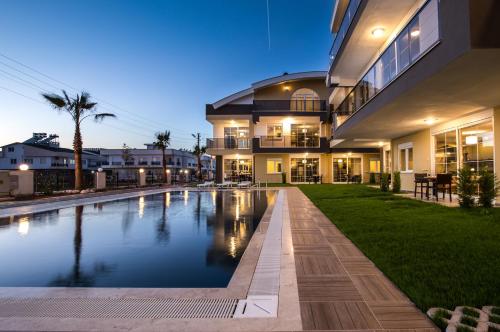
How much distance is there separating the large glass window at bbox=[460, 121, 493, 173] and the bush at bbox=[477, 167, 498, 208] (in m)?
0.59

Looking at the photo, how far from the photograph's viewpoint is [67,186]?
782 inches

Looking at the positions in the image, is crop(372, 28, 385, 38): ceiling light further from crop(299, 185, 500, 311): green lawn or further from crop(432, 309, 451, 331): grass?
crop(432, 309, 451, 331): grass

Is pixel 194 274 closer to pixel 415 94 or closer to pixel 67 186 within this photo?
pixel 415 94

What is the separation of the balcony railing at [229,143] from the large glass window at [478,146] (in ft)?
60.0

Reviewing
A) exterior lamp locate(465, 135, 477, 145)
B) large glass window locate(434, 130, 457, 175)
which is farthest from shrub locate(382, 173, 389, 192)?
exterior lamp locate(465, 135, 477, 145)

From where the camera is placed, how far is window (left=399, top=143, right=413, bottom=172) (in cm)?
1513

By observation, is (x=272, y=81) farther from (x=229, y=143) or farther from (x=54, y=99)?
(x=54, y=99)

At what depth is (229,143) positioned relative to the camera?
26891mm

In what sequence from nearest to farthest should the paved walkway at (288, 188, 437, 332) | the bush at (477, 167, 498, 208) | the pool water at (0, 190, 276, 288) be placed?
the paved walkway at (288, 188, 437, 332)
the pool water at (0, 190, 276, 288)
the bush at (477, 167, 498, 208)

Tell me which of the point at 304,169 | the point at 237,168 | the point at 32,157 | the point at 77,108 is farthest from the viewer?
the point at 32,157

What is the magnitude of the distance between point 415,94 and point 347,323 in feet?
22.9

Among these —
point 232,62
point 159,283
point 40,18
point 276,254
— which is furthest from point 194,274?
point 232,62

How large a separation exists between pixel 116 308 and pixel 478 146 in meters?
11.8

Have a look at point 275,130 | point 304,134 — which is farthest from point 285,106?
point 304,134
